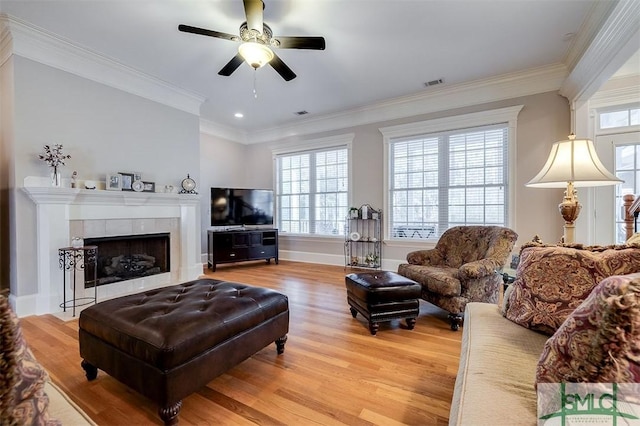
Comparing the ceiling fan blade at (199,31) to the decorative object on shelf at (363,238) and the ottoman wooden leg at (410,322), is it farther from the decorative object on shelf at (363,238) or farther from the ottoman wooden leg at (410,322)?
the decorative object on shelf at (363,238)

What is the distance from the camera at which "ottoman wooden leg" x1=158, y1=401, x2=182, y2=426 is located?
1.36 meters

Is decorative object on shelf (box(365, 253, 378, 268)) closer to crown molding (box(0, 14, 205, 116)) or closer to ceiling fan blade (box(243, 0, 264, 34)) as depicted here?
ceiling fan blade (box(243, 0, 264, 34))

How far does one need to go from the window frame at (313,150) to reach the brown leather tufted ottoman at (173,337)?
3644mm

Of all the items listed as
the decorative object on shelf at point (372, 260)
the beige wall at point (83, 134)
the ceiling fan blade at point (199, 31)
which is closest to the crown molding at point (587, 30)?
the ceiling fan blade at point (199, 31)

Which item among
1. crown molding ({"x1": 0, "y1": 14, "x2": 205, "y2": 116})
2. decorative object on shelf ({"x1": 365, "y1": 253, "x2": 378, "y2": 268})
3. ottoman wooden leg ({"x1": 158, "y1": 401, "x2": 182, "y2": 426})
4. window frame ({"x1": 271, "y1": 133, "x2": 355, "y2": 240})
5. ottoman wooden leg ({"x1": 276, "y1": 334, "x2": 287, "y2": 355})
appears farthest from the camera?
window frame ({"x1": 271, "y1": 133, "x2": 355, "y2": 240})

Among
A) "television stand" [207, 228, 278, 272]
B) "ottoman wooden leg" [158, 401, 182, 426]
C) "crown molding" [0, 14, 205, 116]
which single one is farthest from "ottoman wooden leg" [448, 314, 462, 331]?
"crown molding" [0, 14, 205, 116]

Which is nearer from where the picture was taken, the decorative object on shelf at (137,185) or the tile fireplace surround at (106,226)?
the tile fireplace surround at (106,226)

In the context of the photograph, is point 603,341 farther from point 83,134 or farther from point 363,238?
point 83,134

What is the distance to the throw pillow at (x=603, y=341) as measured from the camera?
0.70 metres

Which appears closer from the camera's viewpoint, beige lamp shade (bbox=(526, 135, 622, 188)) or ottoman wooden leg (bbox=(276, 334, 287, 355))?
beige lamp shade (bbox=(526, 135, 622, 188))

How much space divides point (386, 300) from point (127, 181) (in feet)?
11.8

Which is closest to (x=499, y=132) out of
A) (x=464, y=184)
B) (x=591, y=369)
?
(x=464, y=184)

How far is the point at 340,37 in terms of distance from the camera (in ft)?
9.87

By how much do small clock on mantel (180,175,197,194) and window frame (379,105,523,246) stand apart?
3.25 metres
